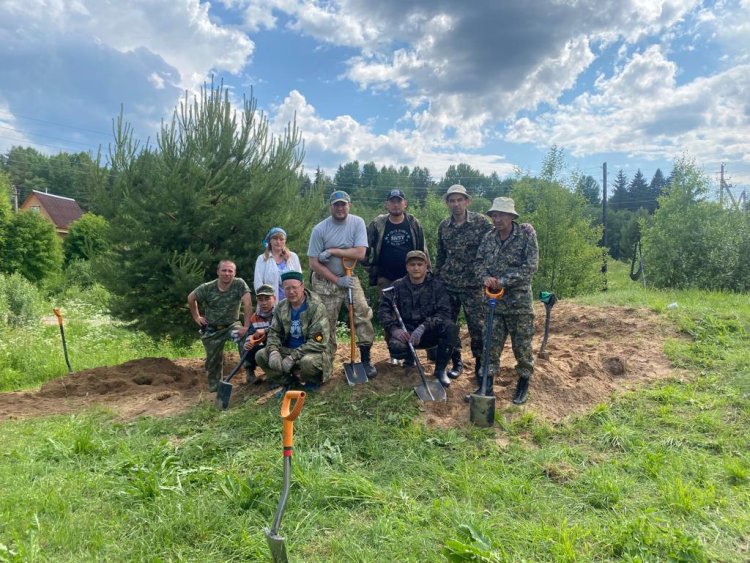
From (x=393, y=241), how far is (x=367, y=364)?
1384mm

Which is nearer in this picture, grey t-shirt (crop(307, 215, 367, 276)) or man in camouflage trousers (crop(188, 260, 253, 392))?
grey t-shirt (crop(307, 215, 367, 276))

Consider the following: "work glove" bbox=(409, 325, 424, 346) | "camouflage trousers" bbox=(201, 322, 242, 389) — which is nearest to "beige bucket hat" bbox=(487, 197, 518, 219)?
"work glove" bbox=(409, 325, 424, 346)

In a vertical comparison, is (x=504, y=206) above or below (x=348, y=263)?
above

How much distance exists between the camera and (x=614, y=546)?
2.50 meters

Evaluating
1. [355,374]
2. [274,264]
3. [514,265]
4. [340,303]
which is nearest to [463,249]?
[514,265]

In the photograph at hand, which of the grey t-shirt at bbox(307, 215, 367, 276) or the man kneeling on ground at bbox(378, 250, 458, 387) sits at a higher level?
the grey t-shirt at bbox(307, 215, 367, 276)

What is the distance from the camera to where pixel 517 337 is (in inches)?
178

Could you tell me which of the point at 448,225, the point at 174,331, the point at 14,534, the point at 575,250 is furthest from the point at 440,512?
the point at 575,250

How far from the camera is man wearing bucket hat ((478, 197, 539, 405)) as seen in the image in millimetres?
4367

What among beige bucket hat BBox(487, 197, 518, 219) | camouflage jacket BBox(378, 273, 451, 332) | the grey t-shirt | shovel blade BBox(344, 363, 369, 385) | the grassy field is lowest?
the grassy field

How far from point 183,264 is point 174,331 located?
1.36 metres

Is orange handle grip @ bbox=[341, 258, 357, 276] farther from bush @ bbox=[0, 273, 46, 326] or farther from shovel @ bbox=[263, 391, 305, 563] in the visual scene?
bush @ bbox=[0, 273, 46, 326]

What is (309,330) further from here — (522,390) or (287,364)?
(522,390)

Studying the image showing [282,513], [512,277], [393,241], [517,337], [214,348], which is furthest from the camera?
[214,348]
